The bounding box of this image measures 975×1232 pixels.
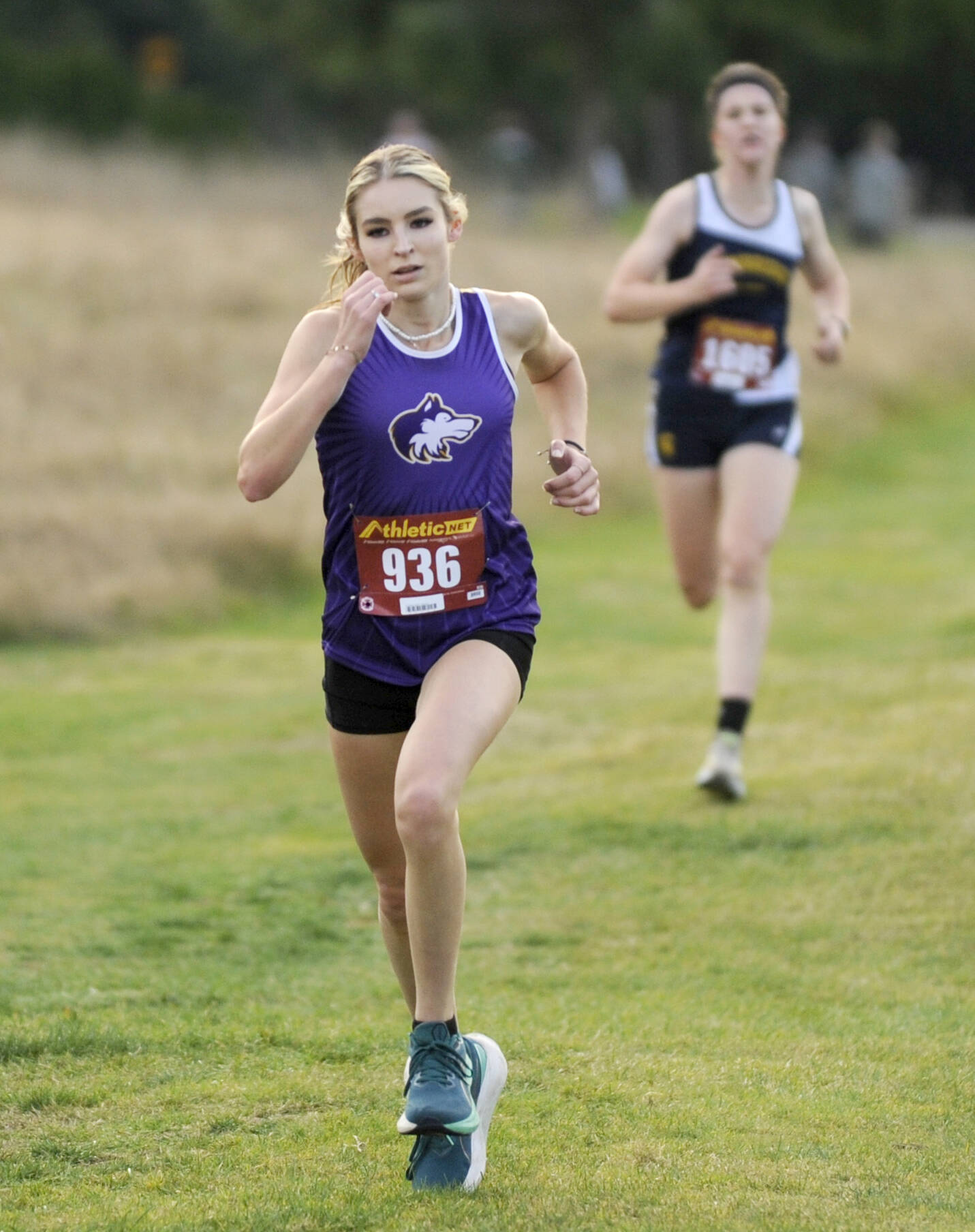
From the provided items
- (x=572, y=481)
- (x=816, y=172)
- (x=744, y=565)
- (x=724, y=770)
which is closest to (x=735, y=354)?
(x=744, y=565)

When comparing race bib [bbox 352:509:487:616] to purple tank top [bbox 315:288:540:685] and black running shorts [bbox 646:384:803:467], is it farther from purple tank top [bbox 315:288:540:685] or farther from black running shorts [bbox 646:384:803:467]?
black running shorts [bbox 646:384:803:467]

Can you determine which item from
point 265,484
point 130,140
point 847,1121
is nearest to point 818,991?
point 847,1121

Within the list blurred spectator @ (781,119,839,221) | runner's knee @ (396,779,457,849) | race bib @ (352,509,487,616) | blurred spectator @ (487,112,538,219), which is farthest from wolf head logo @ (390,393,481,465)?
blurred spectator @ (781,119,839,221)

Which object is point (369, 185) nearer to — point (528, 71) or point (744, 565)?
point (744, 565)

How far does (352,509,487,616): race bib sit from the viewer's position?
12.8 ft

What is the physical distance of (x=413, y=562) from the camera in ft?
12.8

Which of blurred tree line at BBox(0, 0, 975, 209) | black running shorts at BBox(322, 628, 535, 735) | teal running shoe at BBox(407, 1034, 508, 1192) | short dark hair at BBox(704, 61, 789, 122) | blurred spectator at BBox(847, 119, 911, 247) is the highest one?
blurred tree line at BBox(0, 0, 975, 209)

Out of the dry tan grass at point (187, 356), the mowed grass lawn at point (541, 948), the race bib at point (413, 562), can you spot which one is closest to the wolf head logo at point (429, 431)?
the race bib at point (413, 562)

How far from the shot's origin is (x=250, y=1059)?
182 inches

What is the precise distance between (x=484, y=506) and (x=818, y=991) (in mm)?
2116

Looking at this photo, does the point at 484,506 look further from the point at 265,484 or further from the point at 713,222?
the point at 713,222

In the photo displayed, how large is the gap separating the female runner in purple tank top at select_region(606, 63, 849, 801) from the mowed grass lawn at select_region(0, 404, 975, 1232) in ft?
2.73

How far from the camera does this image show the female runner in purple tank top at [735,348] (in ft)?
22.9

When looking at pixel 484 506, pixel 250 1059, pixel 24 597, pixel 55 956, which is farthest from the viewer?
pixel 24 597
